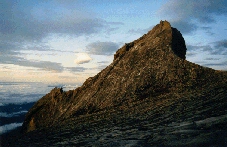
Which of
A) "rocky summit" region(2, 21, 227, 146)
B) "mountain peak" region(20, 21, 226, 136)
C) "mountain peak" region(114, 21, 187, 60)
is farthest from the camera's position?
"mountain peak" region(114, 21, 187, 60)

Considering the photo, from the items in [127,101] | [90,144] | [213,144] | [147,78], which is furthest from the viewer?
[147,78]

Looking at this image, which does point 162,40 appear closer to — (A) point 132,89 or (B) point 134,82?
(B) point 134,82

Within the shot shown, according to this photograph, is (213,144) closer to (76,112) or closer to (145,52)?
(76,112)

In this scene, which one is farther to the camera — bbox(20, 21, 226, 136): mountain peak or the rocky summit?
bbox(20, 21, 226, 136): mountain peak

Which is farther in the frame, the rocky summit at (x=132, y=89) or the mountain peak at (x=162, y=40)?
the mountain peak at (x=162, y=40)

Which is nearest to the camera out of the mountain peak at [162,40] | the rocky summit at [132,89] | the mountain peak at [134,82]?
the rocky summit at [132,89]

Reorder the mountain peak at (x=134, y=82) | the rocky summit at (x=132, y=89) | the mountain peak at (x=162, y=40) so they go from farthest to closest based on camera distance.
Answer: the mountain peak at (x=162, y=40) → the mountain peak at (x=134, y=82) → the rocky summit at (x=132, y=89)

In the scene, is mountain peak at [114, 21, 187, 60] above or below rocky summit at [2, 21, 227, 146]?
above

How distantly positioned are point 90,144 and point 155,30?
17.6m

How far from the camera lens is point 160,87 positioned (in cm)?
1424

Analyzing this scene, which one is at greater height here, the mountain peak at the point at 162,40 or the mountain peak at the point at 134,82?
the mountain peak at the point at 162,40

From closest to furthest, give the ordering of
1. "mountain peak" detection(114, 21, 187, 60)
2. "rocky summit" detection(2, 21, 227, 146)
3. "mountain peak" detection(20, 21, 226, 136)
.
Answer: "rocky summit" detection(2, 21, 227, 146)
"mountain peak" detection(20, 21, 226, 136)
"mountain peak" detection(114, 21, 187, 60)

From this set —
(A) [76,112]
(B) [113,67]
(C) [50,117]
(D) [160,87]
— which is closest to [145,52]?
(B) [113,67]

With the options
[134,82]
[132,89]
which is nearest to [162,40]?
[134,82]
